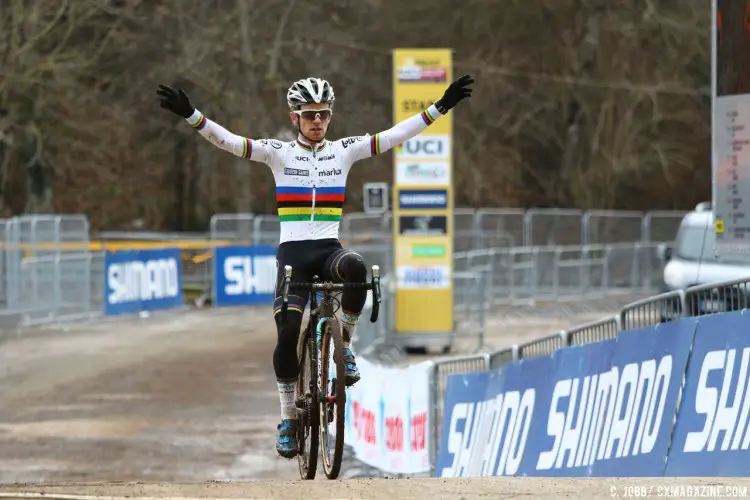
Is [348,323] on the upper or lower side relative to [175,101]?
lower

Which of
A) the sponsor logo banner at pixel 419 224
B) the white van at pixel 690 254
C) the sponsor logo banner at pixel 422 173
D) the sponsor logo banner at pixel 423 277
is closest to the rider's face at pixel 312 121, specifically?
the white van at pixel 690 254

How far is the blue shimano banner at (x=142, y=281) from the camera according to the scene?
31078mm

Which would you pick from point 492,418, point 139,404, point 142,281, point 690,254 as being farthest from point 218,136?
point 142,281

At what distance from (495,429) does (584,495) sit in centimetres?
429

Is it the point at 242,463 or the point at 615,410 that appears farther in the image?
the point at 242,463

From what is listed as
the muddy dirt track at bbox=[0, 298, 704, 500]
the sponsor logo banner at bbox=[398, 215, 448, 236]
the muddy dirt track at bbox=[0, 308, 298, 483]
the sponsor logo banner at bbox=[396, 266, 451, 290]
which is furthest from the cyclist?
the sponsor logo banner at bbox=[396, 266, 451, 290]

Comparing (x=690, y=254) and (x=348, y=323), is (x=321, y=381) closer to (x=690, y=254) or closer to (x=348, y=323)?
(x=348, y=323)

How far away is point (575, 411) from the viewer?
10.3 metres

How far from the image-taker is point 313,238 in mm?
9125

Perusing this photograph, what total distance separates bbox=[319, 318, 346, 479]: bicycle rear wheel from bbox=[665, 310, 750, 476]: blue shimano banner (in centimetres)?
188

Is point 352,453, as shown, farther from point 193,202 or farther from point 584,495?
point 193,202

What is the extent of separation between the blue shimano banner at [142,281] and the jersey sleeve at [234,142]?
2188 cm

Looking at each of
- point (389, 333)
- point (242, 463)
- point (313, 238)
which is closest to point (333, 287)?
point (313, 238)

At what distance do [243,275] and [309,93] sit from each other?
25.8m
